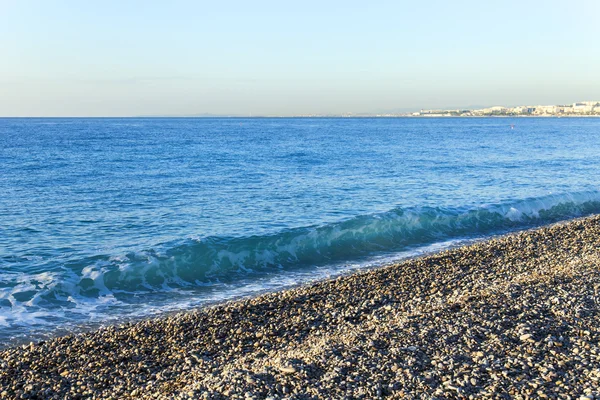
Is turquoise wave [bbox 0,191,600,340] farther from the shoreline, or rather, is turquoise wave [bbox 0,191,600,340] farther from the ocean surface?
the shoreline

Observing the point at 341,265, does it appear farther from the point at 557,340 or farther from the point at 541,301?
the point at 557,340

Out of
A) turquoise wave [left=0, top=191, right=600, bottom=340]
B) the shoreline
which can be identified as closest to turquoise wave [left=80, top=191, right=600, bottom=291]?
turquoise wave [left=0, top=191, right=600, bottom=340]

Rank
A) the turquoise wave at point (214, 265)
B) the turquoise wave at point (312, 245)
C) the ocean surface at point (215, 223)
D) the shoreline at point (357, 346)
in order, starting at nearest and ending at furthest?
the shoreline at point (357, 346), the turquoise wave at point (214, 265), the ocean surface at point (215, 223), the turquoise wave at point (312, 245)

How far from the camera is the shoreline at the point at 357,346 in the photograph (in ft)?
24.7

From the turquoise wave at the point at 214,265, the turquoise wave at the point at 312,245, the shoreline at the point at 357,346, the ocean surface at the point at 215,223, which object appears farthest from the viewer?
the turquoise wave at the point at 312,245

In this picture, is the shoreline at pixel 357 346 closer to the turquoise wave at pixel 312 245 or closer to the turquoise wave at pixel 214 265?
the turquoise wave at pixel 214 265

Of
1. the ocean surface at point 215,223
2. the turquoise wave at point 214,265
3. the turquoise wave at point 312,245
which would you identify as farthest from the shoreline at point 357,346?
the turquoise wave at point 312,245

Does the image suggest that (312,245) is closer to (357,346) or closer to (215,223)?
(215,223)

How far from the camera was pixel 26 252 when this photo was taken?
1717cm

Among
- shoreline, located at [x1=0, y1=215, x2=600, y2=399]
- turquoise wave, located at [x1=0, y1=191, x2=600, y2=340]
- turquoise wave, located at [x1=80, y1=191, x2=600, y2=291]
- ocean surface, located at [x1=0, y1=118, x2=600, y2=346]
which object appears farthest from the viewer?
turquoise wave, located at [x1=80, y1=191, x2=600, y2=291]

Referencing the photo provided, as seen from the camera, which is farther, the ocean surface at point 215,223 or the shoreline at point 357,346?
the ocean surface at point 215,223

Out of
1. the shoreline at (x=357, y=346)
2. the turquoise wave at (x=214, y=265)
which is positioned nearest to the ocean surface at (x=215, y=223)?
the turquoise wave at (x=214, y=265)

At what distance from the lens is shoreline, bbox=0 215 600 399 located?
7.52 metres

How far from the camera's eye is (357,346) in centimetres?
895
